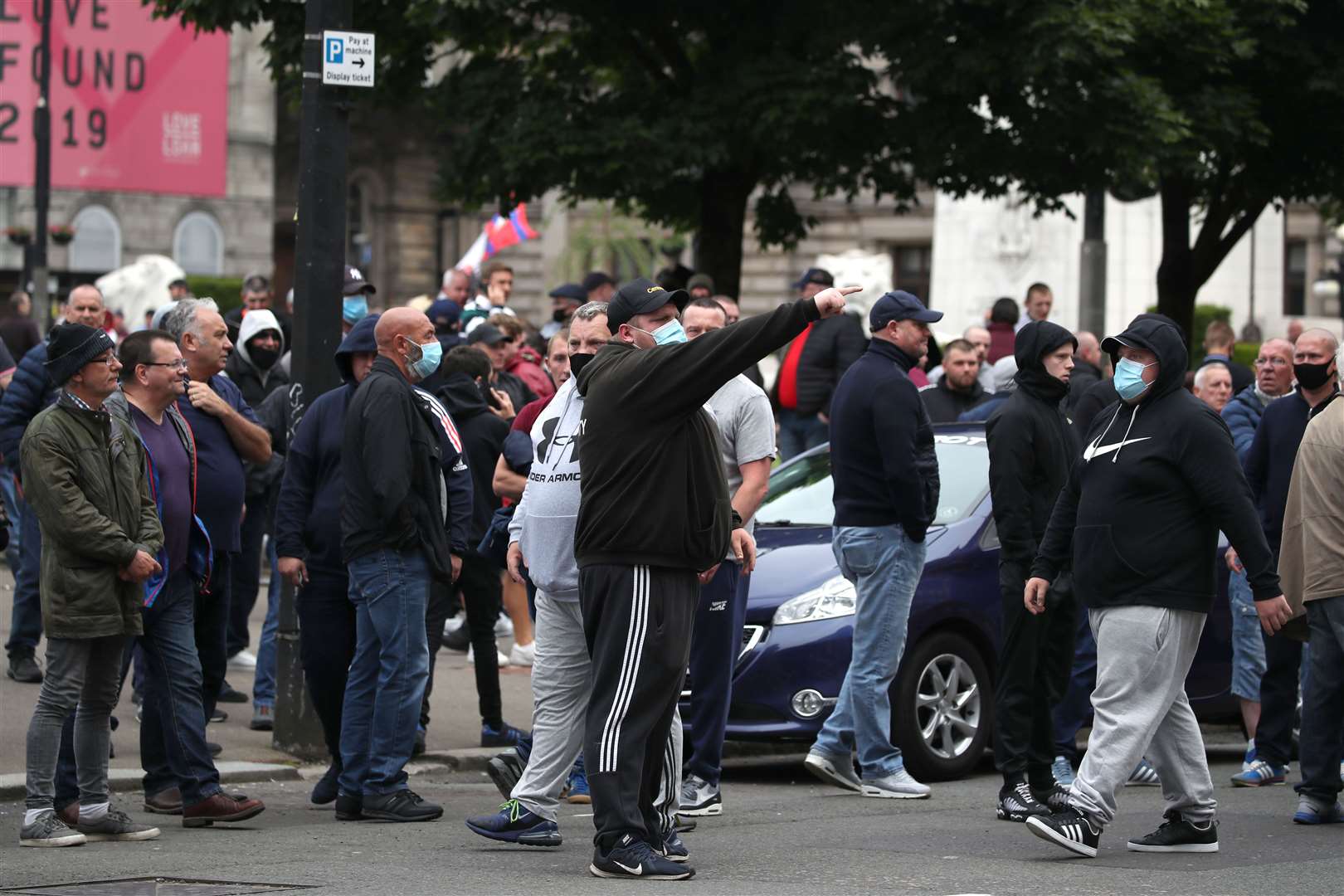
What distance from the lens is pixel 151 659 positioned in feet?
27.5

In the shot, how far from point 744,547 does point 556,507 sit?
0.78 metres

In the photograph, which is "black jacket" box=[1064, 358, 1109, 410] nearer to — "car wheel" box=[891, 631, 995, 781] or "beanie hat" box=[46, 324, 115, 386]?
"car wheel" box=[891, 631, 995, 781]

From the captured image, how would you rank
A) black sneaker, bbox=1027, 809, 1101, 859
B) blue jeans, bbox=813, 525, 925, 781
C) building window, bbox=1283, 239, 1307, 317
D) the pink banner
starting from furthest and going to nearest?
building window, bbox=1283, 239, 1307, 317 → the pink banner → blue jeans, bbox=813, 525, 925, 781 → black sneaker, bbox=1027, 809, 1101, 859

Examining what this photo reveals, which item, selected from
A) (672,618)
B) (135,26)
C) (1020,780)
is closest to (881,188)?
(1020,780)

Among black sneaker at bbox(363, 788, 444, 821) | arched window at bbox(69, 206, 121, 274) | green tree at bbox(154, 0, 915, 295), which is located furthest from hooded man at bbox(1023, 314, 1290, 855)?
arched window at bbox(69, 206, 121, 274)

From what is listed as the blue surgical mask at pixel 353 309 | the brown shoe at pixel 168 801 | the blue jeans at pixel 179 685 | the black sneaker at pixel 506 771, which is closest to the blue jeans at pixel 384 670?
the black sneaker at pixel 506 771

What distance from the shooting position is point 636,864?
7.08 metres

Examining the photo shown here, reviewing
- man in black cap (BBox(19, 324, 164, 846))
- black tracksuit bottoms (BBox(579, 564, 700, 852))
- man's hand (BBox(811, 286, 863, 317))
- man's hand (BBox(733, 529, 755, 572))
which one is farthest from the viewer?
man's hand (BBox(733, 529, 755, 572))

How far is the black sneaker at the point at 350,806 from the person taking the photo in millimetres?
8633

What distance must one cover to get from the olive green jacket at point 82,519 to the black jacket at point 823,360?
8.01 meters

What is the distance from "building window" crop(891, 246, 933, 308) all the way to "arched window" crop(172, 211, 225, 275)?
17.0 m

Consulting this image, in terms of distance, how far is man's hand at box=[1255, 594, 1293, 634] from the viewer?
25.5ft

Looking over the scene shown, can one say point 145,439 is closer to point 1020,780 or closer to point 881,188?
point 1020,780

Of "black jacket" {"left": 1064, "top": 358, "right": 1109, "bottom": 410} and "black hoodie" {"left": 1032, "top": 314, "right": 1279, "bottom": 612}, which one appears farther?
"black jacket" {"left": 1064, "top": 358, "right": 1109, "bottom": 410}
